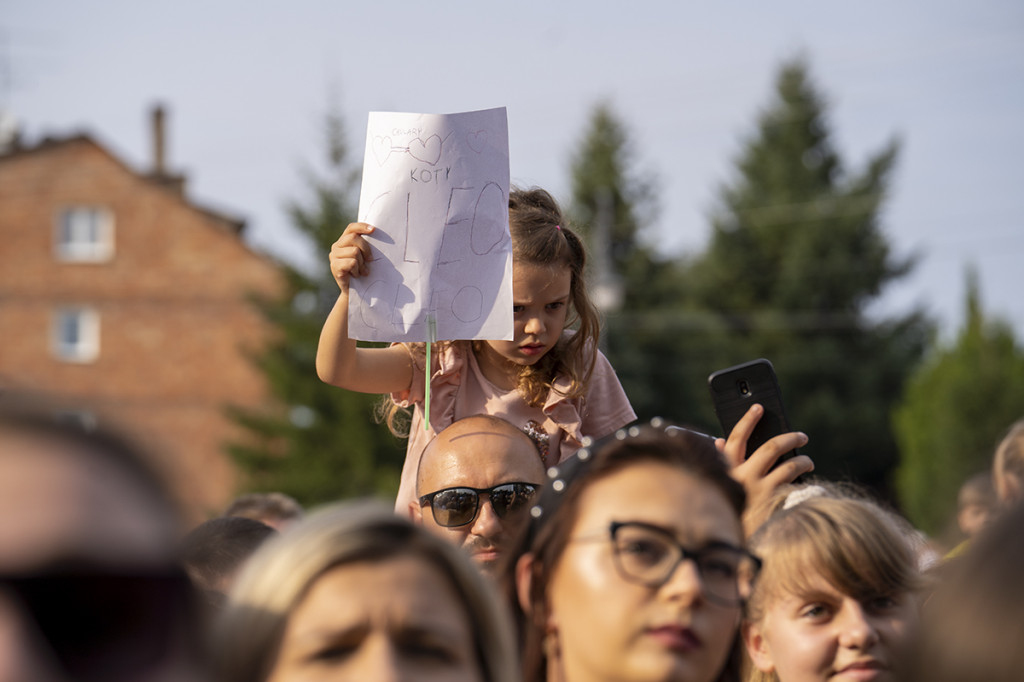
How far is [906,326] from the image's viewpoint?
41.0 m

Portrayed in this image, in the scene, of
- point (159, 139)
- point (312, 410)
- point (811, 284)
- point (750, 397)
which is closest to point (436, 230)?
point (750, 397)

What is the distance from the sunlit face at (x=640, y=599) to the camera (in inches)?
69.1

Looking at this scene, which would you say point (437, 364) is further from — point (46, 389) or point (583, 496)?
point (46, 389)

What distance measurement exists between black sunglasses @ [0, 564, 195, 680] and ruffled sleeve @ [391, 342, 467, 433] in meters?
2.45

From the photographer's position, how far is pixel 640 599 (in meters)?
1.76

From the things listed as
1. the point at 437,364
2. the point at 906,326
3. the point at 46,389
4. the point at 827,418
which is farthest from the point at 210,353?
the point at 46,389

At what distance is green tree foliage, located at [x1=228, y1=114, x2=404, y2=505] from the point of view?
2806 cm

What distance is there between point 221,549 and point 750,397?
1.47 m

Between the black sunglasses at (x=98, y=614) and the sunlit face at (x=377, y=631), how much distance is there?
0.48 m

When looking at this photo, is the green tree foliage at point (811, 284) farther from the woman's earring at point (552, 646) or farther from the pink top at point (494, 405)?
the woman's earring at point (552, 646)

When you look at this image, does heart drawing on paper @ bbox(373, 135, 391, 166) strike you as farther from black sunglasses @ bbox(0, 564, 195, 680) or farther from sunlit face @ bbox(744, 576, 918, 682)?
black sunglasses @ bbox(0, 564, 195, 680)

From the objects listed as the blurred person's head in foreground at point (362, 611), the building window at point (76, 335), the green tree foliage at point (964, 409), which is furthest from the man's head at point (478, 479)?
the building window at point (76, 335)

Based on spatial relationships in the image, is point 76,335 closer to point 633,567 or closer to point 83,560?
point 633,567

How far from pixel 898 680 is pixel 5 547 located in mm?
1011
